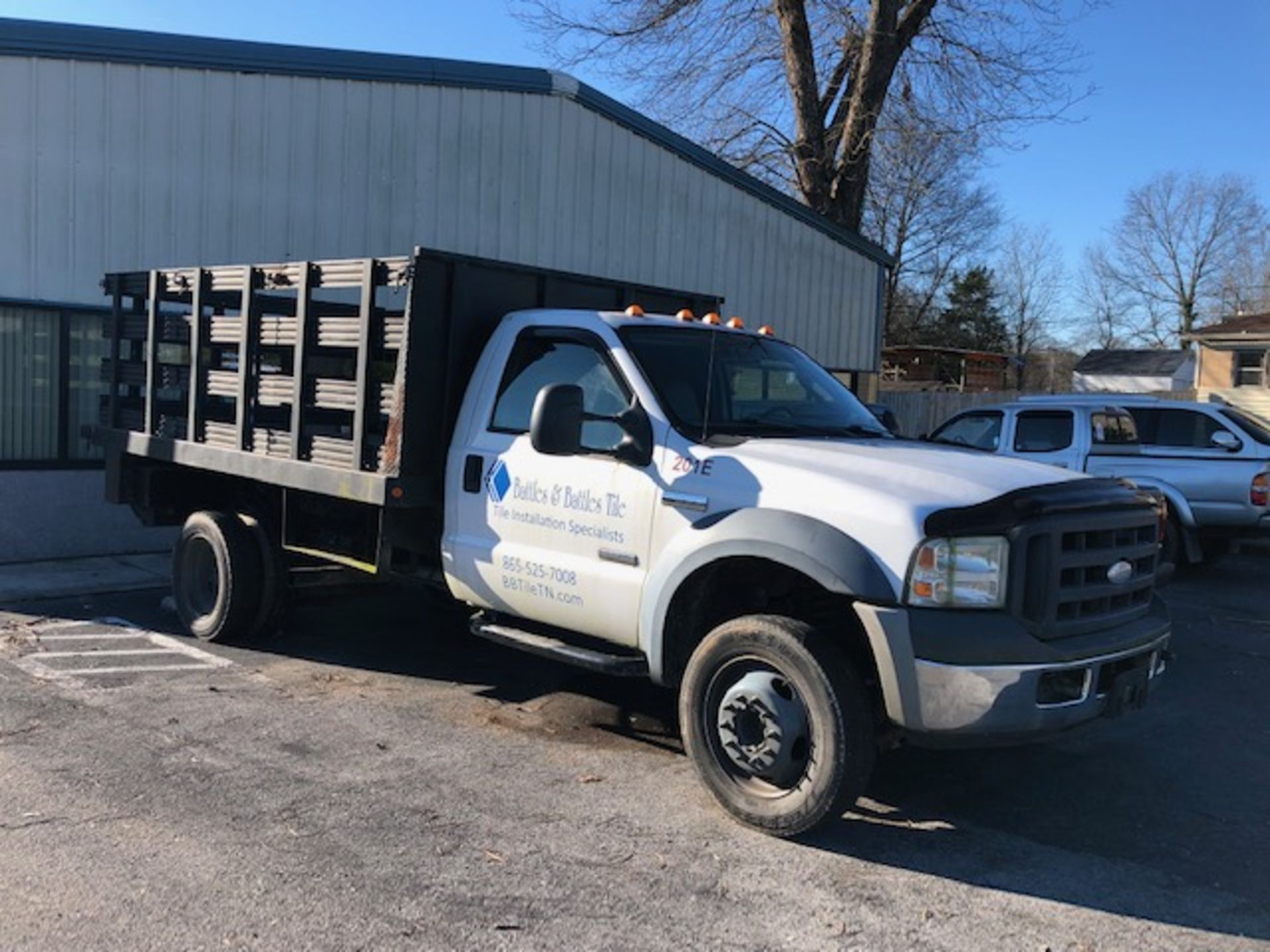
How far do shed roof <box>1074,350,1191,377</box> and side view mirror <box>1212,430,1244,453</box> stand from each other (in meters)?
53.8

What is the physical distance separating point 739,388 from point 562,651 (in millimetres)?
1575

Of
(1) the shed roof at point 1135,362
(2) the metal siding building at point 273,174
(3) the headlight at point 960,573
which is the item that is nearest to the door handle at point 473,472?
(3) the headlight at point 960,573

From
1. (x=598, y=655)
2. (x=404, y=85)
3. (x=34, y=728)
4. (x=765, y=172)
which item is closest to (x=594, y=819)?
(x=598, y=655)

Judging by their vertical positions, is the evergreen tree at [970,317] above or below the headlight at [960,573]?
above

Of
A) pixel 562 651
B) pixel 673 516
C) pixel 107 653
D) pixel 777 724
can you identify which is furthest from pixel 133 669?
pixel 777 724

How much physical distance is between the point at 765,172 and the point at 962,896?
19810 millimetres

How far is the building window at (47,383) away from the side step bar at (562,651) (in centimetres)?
623

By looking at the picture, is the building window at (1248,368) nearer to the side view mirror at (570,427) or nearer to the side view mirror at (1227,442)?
the side view mirror at (1227,442)

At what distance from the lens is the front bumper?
393 cm

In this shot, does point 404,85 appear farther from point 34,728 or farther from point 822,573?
point 822,573

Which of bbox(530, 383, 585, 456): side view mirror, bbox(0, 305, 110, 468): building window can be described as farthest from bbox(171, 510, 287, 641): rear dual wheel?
bbox(0, 305, 110, 468): building window

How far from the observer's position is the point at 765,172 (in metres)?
22.1

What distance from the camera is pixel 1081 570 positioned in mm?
4266

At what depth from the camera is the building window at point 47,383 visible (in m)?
9.88
